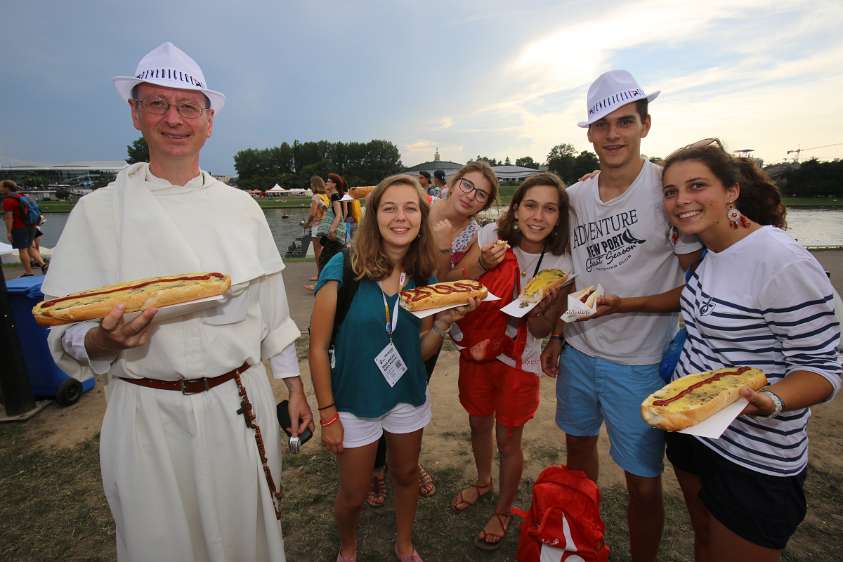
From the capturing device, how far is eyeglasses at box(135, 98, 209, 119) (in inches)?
76.5

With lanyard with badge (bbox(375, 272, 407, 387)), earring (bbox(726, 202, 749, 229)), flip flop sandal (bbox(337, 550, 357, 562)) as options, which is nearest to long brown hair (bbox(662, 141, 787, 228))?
earring (bbox(726, 202, 749, 229))

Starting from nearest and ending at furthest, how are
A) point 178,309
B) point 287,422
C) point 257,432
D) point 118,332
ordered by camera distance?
1. point 118,332
2. point 178,309
3. point 257,432
4. point 287,422

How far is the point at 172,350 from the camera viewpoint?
1871 mm

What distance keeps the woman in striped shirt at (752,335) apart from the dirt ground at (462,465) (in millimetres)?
1325

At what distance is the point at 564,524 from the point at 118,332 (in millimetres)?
2646

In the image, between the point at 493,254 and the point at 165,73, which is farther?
the point at 493,254

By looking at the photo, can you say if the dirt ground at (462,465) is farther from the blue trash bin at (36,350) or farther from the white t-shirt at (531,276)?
the white t-shirt at (531,276)

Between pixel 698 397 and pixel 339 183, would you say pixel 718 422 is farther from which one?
pixel 339 183

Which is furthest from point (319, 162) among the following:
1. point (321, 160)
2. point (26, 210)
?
point (26, 210)

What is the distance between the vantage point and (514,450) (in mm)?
3008

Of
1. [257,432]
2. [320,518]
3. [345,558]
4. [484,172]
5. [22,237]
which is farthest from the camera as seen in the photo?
[22,237]

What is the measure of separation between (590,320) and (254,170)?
124 meters

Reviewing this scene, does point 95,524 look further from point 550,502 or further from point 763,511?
point 763,511

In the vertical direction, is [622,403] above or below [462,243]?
below
